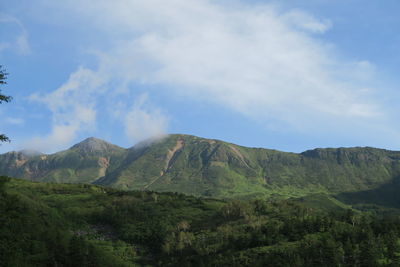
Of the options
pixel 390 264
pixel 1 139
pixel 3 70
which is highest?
pixel 3 70

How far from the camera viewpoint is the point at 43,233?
18962 cm

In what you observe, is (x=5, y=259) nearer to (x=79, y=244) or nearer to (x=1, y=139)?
(x=1, y=139)

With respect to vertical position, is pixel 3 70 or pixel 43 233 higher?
pixel 3 70

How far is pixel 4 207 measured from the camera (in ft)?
270

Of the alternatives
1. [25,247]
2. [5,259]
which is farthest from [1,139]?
[25,247]

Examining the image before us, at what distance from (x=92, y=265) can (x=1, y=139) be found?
133299mm

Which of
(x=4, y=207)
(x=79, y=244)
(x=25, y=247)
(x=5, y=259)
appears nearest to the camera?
(x=4, y=207)

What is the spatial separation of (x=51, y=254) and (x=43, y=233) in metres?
34.9

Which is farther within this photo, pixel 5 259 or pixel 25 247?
pixel 25 247

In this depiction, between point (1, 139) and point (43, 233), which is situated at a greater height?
point (1, 139)

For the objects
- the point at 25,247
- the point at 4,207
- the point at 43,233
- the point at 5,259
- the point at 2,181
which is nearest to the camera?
the point at 2,181

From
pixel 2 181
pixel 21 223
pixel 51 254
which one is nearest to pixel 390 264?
pixel 51 254

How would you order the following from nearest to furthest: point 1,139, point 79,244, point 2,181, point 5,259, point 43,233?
1. point 1,139
2. point 2,181
3. point 5,259
4. point 79,244
5. point 43,233

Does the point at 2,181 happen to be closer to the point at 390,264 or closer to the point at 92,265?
the point at 92,265
